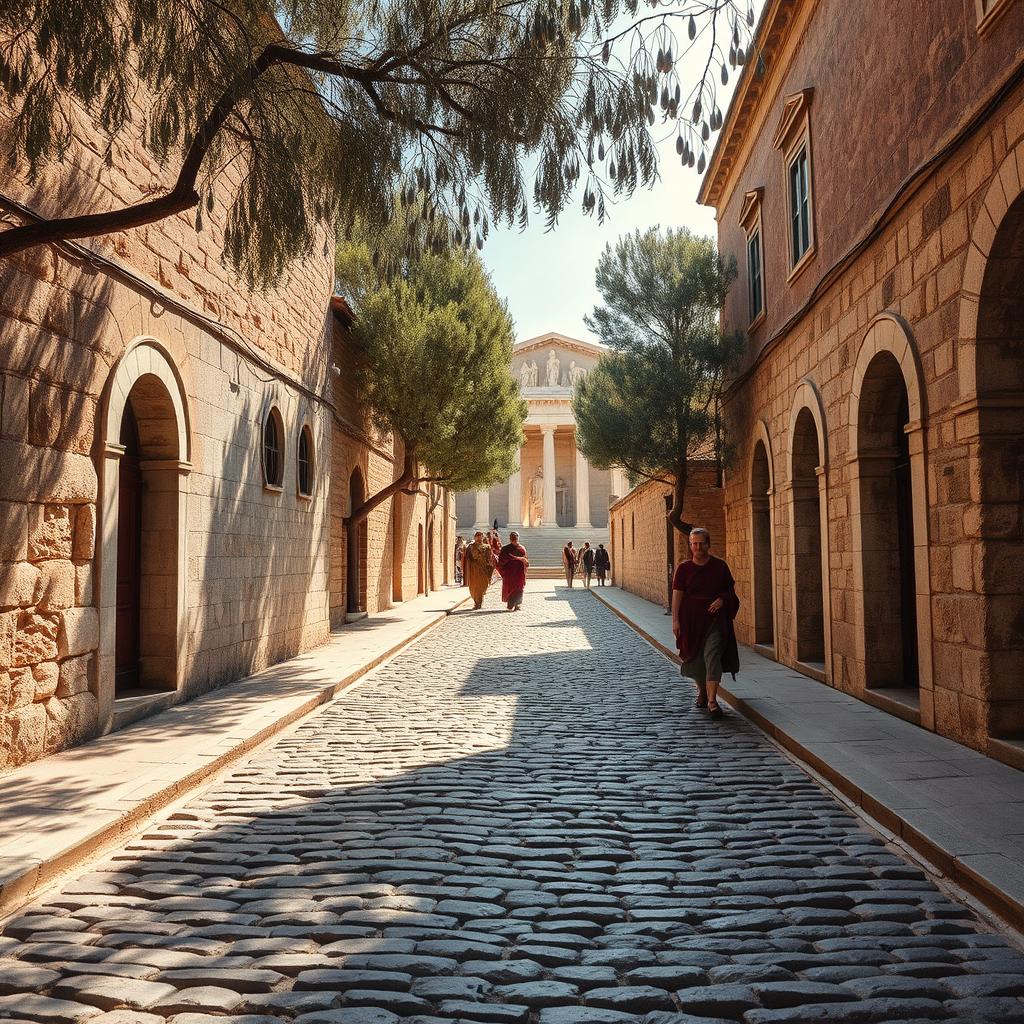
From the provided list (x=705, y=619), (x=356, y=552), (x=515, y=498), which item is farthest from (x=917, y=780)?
(x=515, y=498)

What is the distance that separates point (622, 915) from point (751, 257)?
12.5 m

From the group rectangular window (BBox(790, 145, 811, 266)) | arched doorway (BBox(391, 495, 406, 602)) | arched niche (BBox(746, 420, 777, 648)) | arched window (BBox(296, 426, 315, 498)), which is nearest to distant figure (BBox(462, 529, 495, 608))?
arched doorway (BBox(391, 495, 406, 602))

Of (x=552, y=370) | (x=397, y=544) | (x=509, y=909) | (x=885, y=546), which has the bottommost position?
(x=509, y=909)

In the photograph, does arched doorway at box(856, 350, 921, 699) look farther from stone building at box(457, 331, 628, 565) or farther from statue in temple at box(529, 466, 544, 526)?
statue in temple at box(529, 466, 544, 526)

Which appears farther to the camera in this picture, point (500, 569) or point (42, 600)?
point (500, 569)

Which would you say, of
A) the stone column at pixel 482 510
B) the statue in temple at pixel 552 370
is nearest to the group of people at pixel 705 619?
the stone column at pixel 482 510

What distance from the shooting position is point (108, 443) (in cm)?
661

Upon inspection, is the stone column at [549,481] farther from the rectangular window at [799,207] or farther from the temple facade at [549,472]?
the rectangular window at [799,207]

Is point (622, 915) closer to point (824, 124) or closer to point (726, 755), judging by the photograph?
point (726, 755)

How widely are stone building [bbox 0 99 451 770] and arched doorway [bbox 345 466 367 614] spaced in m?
4.21

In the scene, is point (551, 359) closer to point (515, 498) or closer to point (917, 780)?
point (515, 498)

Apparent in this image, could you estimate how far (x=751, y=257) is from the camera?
14.1 m

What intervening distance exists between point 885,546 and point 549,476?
4944cm

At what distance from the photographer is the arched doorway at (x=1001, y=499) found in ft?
18.6
